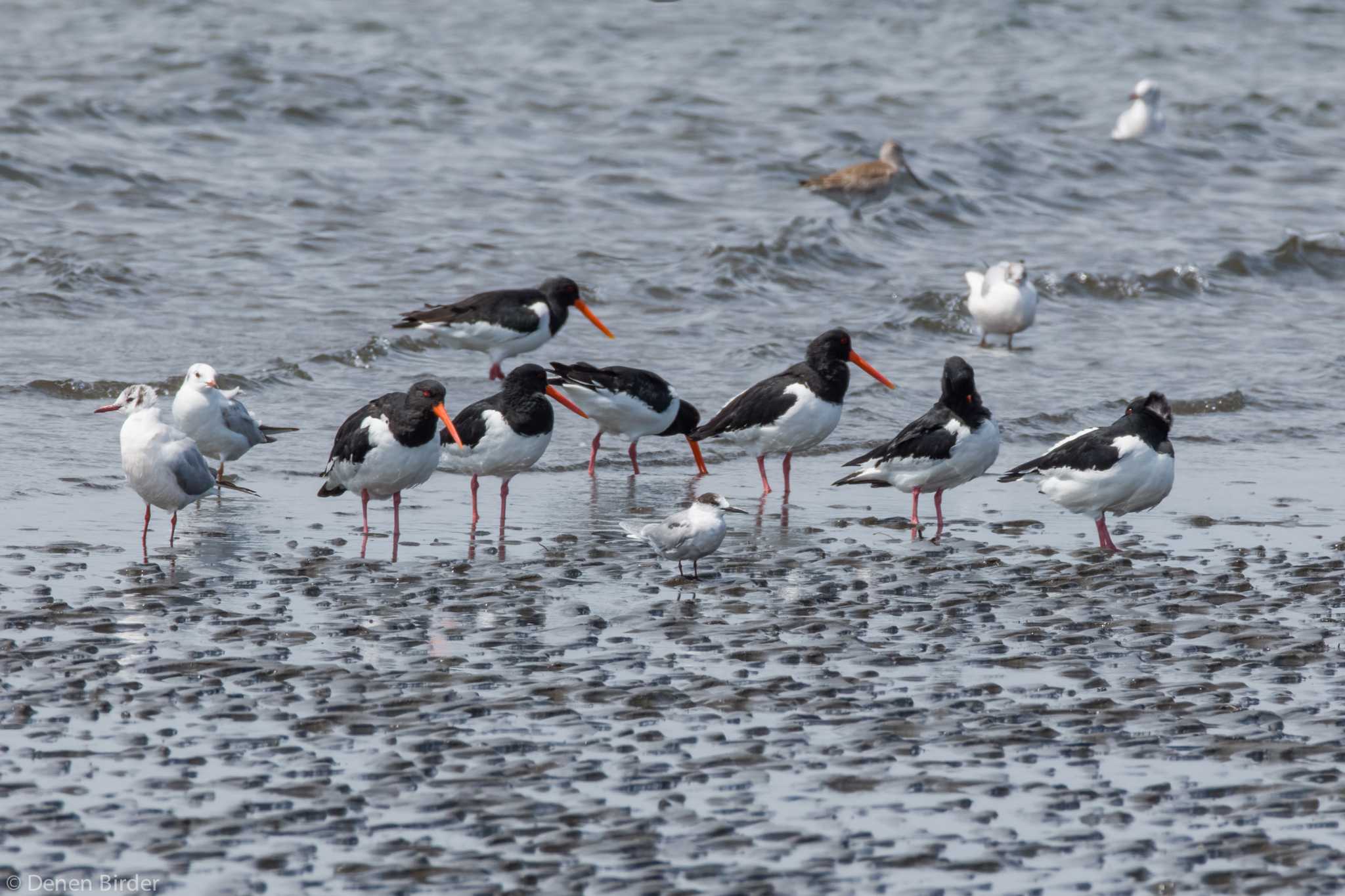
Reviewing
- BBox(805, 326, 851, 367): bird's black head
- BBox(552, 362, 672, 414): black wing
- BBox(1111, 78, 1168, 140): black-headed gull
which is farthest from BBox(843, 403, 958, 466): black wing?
BBox(1111, 78, 1168, 140): black-headed gull

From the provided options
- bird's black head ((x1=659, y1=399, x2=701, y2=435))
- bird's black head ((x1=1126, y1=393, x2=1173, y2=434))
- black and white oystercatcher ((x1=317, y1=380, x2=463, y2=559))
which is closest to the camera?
black and white oystercatcher ((x1=317, y1=380, x2=463, y2=559))

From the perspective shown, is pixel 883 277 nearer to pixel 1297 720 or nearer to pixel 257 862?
pixel 1297 720

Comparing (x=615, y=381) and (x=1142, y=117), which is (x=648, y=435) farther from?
(x=1142, y=117)

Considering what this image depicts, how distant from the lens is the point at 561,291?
51.9 ft

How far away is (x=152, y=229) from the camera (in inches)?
778

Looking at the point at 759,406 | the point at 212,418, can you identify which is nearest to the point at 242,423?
the point at 212,418

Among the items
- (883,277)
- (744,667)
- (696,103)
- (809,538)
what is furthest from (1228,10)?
(744,667)

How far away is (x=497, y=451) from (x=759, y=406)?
2025 mm

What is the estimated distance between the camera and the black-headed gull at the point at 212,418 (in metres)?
11.1

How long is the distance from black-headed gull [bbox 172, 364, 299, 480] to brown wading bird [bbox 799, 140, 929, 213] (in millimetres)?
13101

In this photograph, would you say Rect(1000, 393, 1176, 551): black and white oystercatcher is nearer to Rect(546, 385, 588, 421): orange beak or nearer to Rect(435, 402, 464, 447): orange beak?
Rect(546, 385, 588, 421): orange beak

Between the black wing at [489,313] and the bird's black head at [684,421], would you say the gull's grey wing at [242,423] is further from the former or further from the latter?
the black wing at [489,313]

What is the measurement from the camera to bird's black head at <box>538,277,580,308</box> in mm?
15789

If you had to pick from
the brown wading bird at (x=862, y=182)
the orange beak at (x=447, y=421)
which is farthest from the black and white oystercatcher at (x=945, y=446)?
the brown wading bird at (x=862, y=182)
